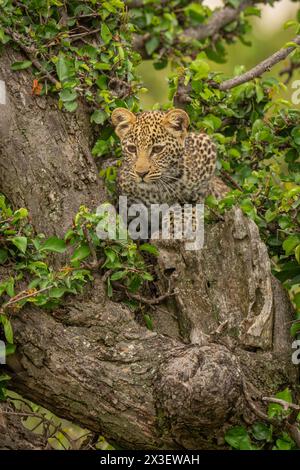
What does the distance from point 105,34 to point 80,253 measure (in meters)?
1.86

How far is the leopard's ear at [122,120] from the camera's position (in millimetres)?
7121

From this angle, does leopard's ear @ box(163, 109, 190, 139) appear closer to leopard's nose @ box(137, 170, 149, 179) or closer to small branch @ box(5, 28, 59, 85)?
leopard's nose @ box(137, 170, 149, 179)

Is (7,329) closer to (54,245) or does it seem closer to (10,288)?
(10,288)

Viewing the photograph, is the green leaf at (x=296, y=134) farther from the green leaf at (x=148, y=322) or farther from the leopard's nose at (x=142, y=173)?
the green leaf at (x=148, y=322)

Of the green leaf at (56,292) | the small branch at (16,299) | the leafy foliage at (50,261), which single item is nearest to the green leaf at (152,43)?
the leafy foliage at (50,261)

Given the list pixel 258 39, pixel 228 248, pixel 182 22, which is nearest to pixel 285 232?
pixel 228 248

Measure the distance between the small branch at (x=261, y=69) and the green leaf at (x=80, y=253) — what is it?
2201 mm

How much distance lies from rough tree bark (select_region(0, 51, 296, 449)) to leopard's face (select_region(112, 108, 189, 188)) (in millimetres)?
585

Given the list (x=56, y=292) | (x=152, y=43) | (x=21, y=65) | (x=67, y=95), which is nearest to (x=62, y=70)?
(x=67, y=95)

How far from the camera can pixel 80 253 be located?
20.2 ft

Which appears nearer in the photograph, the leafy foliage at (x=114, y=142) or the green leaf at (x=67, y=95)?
the leafy foliage at (x=114, y=142)

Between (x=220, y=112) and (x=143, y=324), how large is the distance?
212cm

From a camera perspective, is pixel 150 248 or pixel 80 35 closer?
pixel 150 248

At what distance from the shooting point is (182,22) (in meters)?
9.67
